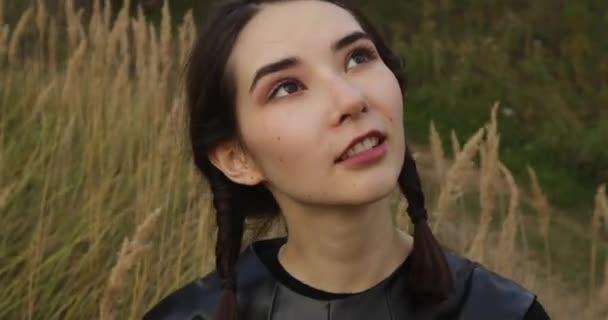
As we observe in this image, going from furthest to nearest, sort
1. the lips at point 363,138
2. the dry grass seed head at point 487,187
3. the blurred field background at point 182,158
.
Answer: the blurred field background at point 182,158 < the dry grass seed head at point 487,187 < the lips at point 363,138

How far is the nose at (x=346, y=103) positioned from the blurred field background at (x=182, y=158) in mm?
465

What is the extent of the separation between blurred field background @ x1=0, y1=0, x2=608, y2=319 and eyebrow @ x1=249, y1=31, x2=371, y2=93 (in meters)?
0.35

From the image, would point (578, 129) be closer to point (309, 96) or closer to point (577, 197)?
point (577, 197)

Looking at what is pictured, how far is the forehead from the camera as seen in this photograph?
6.50ft

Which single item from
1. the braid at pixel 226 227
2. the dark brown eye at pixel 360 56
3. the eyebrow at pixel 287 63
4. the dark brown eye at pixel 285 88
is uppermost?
the eyebrow at pixel 287 63

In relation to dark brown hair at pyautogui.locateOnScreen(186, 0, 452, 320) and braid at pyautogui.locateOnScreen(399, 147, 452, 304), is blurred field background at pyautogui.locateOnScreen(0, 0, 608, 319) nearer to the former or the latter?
dark brown hair at pyautogui.locateOnScreen(186, 0, 452, 320)

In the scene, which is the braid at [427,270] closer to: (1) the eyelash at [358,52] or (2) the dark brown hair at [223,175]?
(2) the dark brown hair at [223,175]

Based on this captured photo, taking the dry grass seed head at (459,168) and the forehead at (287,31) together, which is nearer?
the forehead at (287,31)

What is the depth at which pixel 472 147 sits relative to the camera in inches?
103

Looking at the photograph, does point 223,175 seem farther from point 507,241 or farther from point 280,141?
point 507,241

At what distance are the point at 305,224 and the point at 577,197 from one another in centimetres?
410

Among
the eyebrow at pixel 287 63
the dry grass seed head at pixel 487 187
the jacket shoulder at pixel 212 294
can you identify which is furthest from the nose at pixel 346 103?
the dry grass seed head at pixel 487 187

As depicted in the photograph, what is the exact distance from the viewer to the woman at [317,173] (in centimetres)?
189

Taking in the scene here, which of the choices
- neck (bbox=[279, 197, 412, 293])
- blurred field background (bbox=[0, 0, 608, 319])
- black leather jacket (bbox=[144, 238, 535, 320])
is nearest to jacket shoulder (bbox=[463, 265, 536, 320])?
black leather jacket (bbox=[144, 238, 535, 320])
